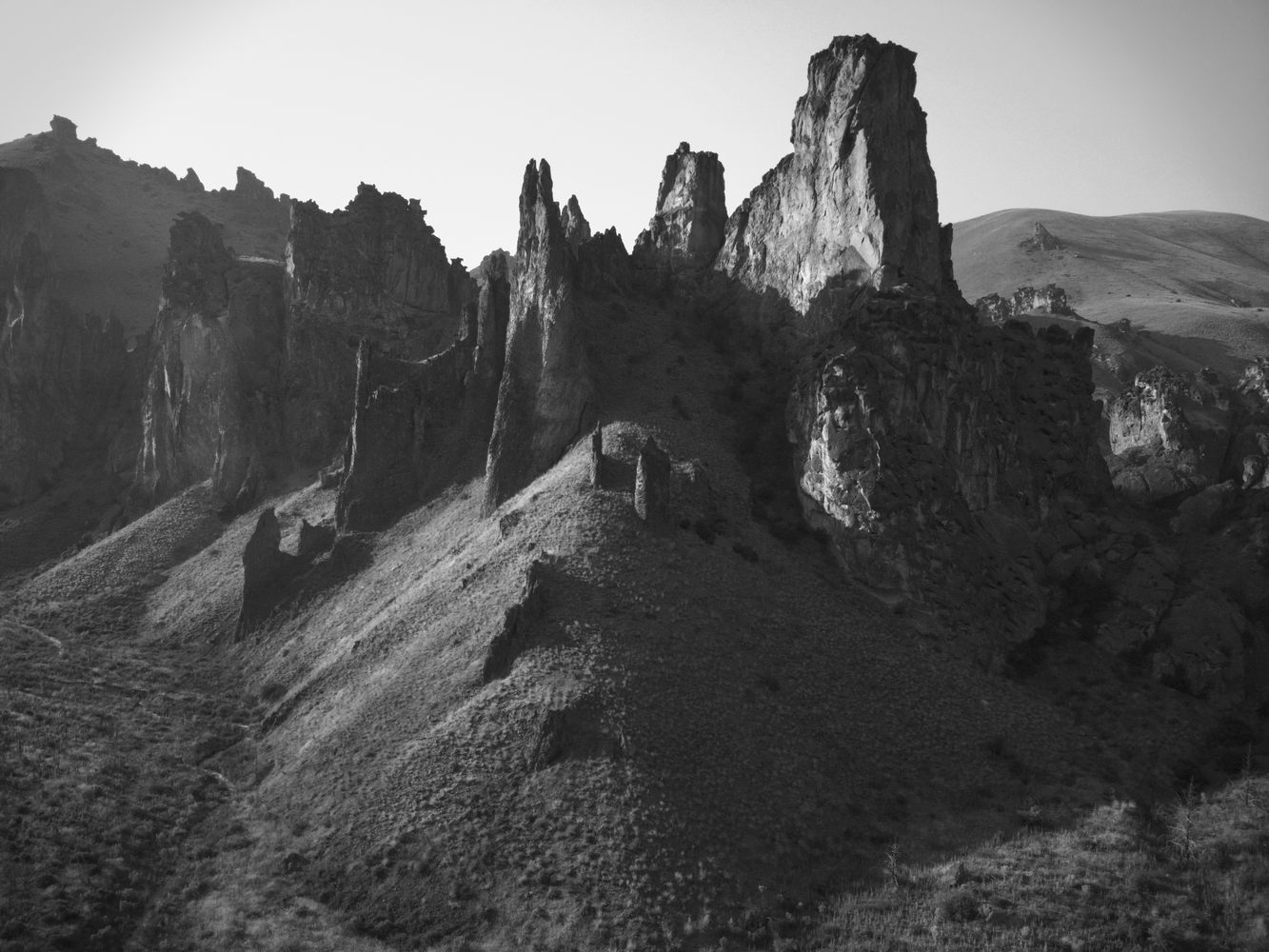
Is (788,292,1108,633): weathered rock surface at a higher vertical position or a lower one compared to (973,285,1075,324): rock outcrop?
lower

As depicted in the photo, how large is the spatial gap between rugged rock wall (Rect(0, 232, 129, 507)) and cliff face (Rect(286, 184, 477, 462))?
27.1m

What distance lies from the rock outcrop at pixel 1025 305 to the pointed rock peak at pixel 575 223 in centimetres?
7019

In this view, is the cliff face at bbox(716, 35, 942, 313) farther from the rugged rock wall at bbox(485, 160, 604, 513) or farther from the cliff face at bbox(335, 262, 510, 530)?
the cliff face at bbox(335, 262, 510, 530)

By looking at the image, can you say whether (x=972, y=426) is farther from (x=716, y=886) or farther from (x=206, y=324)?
(x=206, y=324)

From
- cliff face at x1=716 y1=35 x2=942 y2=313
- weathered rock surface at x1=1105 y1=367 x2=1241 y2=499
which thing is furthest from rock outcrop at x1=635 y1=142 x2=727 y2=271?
weathered rock surface at x1=1105 y1=367 x2=1241 y2=499

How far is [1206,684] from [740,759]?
98.9 ft

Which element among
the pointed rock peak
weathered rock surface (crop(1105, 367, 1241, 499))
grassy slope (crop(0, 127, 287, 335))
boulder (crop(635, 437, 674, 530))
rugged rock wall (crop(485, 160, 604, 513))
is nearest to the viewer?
boulder (crop(635, 437, 674, 530))

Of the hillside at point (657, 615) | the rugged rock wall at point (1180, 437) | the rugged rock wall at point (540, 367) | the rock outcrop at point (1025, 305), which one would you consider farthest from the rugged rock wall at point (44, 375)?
the rock outcrop at point (1025, 305)

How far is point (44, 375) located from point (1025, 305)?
431ft

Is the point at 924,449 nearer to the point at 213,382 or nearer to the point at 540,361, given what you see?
the point at 540,361

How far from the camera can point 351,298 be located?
11156 cm

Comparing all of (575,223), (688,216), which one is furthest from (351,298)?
(688,216)

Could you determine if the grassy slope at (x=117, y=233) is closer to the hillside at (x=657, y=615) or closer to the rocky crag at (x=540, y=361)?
the hillside at (x=657, y=615)

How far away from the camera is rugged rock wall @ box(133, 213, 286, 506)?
107 meters
